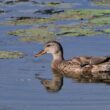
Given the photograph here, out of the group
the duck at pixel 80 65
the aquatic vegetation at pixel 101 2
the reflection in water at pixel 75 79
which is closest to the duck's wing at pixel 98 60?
the duck at pixel 80 65

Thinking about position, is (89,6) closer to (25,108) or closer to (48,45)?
(48,45)

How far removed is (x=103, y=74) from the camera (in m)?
19.1

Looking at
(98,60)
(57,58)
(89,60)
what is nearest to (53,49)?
(57,58)

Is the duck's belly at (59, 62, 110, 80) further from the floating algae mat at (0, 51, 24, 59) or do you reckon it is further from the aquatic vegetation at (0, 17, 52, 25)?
the aquatic vegetation at (0, 17, 52, 25)

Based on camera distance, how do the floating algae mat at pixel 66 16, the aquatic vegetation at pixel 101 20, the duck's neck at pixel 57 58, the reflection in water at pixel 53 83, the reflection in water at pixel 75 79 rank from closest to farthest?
the reflection in water at pixel 53 83
the reflection in water at pixel 75 79
the duck's neck at pixel 57 58
the aquatic vegetation at pixel 101 20
the floating algae mat at pixel 66 16

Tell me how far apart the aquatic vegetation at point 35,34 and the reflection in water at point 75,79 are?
2216 millimetres

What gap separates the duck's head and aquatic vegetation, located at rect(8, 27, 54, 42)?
1.13 meters

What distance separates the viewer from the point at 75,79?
1853 cm

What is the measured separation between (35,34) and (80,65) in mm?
2910

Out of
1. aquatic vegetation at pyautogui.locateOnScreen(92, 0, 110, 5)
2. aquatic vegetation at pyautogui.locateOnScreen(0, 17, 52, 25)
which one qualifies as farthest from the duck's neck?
aquatic vegetation at pyautogui.locateOnScreen(92, 0, 110, 5)

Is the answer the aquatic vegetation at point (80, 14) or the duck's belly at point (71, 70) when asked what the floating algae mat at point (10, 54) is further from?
the aquatic vegetation at point (80, 14)

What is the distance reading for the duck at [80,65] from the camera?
1900cm

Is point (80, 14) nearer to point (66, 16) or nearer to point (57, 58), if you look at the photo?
point (66, 16)

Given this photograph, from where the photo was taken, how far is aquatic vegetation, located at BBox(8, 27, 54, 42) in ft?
70.6
